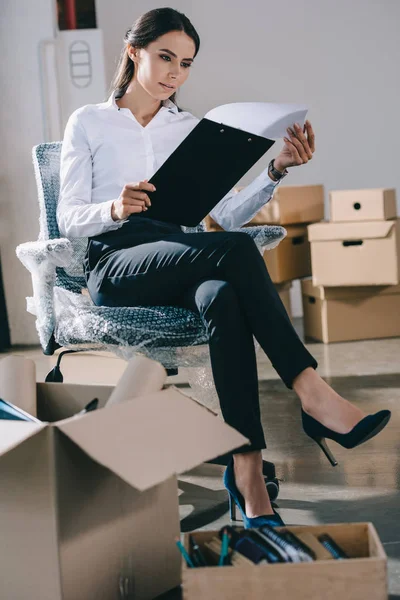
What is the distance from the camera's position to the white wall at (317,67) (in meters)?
4.37

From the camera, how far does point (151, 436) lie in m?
1.05

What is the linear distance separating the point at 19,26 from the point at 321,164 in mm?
1792

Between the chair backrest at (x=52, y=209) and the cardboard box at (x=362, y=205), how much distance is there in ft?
5.32

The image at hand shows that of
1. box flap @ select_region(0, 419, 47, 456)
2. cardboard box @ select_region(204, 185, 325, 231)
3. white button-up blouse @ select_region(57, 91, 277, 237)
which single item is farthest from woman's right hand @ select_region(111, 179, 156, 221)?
cardboard box @ select_region(204, 185, 325, 231)

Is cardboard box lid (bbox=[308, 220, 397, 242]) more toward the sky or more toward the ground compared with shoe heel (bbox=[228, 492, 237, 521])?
more toward the sky

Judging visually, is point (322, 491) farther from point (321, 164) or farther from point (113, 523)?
point (321, 164)

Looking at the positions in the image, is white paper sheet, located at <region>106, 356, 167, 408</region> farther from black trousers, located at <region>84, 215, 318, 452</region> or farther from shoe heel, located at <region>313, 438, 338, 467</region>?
shoe heel, located at <region>313, 438, 338, 467</region>

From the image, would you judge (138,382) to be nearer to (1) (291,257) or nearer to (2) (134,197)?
(2) (134,197)

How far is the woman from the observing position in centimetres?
149

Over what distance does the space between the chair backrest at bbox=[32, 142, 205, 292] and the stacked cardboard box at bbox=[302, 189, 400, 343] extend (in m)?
1.57

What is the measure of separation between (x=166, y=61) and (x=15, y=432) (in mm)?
1166

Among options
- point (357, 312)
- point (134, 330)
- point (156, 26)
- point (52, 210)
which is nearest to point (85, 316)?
point (134, 330)

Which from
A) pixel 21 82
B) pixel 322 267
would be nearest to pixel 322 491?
pixel 322 267

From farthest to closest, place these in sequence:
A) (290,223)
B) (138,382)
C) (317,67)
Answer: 1. (317,67)
2. (290,223)
3. (138,382)
